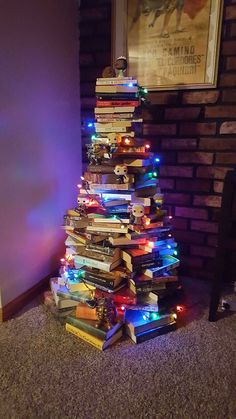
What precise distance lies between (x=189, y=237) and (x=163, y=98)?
833 millimetres

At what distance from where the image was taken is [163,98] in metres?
1.82

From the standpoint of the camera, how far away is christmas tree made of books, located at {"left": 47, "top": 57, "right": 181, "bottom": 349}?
1418mm

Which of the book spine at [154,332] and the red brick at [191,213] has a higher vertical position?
the red brick at [191,213]

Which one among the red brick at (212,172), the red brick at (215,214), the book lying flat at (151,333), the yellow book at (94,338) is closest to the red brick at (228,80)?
the red brick at (212,172)

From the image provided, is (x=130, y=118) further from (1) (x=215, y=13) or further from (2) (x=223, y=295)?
(2) (x=223, y=295)

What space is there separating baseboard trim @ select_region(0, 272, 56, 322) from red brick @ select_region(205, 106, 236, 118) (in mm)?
1284

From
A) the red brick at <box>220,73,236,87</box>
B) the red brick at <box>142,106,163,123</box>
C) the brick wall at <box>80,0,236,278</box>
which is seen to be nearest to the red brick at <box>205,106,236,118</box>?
the brick wall at <box>80,0,236,278</box>

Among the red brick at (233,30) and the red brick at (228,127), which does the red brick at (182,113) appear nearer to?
the red brick at (228,127)

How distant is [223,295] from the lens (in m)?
1.76

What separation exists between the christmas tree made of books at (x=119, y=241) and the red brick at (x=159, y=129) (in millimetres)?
368

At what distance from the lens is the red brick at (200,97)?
1.72 metres

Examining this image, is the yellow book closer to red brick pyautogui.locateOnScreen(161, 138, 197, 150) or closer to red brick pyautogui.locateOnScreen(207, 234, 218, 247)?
red brick pyautogui.locateOnScreen(207, 234, 218, 247)

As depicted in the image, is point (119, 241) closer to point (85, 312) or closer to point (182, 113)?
point (85, 312)

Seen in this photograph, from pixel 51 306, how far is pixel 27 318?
0.41ft
